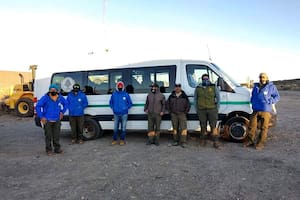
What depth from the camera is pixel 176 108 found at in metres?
8.12

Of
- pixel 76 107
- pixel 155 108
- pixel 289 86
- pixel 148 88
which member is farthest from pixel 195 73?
pixel 289 86

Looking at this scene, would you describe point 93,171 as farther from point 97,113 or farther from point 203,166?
point 97,113

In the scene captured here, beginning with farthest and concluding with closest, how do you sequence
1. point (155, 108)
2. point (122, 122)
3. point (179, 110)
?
point (122, 122), point (155, 108), point (179, 110)

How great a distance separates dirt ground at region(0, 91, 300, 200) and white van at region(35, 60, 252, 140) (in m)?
0.58

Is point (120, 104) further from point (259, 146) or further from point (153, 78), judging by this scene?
point (259, 146)

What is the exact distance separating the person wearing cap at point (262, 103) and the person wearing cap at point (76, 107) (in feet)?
15.6

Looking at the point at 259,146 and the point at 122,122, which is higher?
the point at 122,122

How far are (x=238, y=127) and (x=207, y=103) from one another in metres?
1.28

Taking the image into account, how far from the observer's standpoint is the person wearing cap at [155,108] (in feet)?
27.1

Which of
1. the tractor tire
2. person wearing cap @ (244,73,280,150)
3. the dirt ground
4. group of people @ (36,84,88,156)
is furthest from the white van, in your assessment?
the tractor tire

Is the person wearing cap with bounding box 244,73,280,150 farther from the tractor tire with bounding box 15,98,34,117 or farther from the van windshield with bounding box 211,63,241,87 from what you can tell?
the tractor tire with bounding box 15,98,34,117

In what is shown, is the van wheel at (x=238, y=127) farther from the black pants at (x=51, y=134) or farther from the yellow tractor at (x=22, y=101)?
the yellow tractor at (x=22, y=101)

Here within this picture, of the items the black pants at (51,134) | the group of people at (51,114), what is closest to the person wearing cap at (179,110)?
the group of people at (51,114)

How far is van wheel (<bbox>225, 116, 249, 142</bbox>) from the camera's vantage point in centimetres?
834
